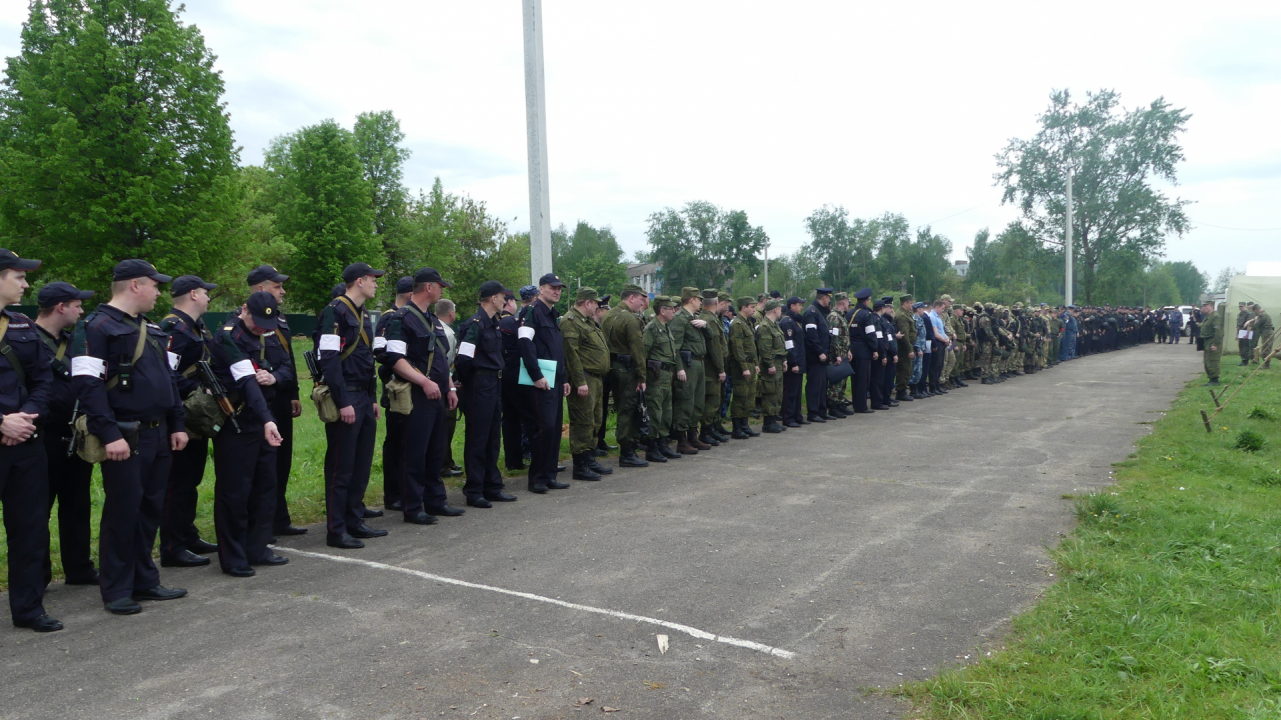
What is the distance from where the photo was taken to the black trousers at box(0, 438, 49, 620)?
4.55m

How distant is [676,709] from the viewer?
144 inches

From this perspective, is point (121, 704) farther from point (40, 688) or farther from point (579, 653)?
point (579, 653)

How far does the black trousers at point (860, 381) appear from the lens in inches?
581

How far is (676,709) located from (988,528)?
4003 millimetres

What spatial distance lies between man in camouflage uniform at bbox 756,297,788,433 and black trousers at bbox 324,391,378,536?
6.79m

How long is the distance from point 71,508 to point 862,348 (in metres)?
12.0

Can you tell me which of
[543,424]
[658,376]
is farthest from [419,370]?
[658,376]

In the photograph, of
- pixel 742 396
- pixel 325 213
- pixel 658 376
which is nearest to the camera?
pixel 658 376

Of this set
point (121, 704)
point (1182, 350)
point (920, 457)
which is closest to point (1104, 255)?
point (1182, 350)

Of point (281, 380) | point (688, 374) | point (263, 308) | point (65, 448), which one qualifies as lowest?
point (65, 448)

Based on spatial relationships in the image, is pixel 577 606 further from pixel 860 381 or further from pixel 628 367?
pixel 860 381

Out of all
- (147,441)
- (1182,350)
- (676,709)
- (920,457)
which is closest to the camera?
(676,709)

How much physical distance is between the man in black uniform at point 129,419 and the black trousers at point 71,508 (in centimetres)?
69

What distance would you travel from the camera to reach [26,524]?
4598 millimetres
